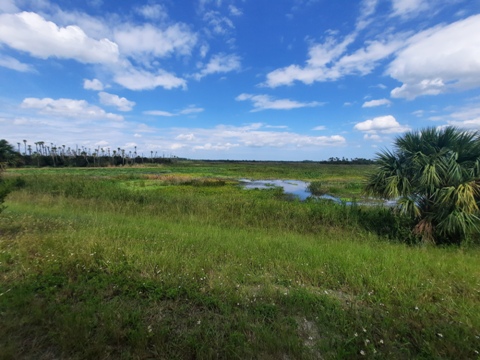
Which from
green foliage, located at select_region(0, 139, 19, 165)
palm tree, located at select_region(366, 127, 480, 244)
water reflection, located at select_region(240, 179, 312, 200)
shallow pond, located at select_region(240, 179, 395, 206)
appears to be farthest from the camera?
water reflection, located at select_region(240, 179, 312, 200)

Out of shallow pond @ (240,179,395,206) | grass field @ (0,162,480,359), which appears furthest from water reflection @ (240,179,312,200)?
grass field @ (0,162,480,359)

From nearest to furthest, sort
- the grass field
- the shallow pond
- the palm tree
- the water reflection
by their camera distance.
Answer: the grass field, the palm tree, the shallow pond, the water reflection

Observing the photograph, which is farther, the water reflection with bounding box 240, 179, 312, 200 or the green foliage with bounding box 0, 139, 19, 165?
the water reflection with bounding box 240, 179, 312, 200

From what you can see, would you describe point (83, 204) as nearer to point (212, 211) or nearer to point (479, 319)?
point (212, 211)

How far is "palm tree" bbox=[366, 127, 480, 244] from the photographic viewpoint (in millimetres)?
6324

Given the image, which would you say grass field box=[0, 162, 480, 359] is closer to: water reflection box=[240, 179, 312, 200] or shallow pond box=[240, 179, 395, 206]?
shallow pond box=[240, 179, 395, 206]

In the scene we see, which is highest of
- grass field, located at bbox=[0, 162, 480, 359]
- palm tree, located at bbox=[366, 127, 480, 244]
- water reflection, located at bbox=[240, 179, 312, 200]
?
palm tree, located at bbox=[366, 127, 480, 244]

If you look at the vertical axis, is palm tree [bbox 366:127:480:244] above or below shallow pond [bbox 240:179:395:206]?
above

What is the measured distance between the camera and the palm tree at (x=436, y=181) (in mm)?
6324

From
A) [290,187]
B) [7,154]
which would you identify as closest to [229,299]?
[7,154]

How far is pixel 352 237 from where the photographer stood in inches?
317

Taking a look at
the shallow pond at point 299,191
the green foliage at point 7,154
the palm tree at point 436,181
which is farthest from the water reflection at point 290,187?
the green foliage at point 7,154

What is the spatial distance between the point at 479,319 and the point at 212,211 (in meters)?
9.64

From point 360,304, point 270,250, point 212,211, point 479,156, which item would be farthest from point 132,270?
point 479,156
